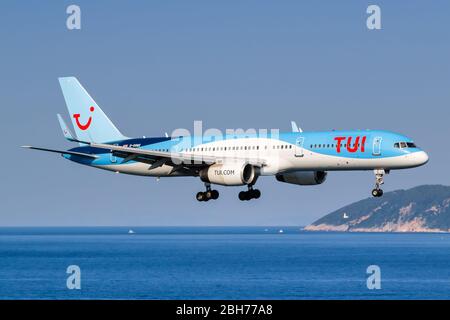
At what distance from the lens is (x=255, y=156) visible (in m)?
82.6

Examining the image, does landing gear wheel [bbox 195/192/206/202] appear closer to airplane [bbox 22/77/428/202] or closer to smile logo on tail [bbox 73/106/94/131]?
airplane [bbox 22/77/428/202]

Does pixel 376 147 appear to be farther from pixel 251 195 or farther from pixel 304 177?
pixel 251 195

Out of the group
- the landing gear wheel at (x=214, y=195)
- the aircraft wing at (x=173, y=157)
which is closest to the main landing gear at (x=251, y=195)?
the landing gear wheel at (x=214, y=195)

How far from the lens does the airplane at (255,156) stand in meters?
76.3

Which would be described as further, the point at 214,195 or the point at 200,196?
the point at 214,195

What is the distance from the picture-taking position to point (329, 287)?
166125 millimetres

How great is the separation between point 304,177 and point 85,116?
2939 cm

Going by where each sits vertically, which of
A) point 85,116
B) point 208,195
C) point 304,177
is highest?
point 85,116

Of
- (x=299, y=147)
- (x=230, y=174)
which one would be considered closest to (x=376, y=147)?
(x=299, y=147)

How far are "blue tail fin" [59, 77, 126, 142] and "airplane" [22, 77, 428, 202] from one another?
3.37 meters

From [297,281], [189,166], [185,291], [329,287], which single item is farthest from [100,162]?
[297,281]
